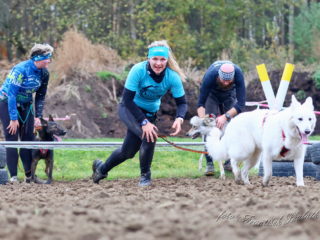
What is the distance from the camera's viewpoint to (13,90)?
1012 centimetres

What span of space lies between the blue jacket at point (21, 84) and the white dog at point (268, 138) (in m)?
2.92

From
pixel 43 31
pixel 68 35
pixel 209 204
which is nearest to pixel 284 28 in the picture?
pixel 43 31

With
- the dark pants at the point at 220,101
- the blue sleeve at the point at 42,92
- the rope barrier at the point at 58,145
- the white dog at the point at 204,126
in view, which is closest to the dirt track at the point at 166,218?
the rope barrier at the point at 58,145

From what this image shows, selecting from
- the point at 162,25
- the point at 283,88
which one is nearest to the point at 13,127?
the point at 283,88

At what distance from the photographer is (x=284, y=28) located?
41.1 metres

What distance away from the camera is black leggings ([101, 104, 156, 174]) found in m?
8.63

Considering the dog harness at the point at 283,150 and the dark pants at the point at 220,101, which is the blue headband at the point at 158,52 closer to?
the dog harness at the point at 283,150

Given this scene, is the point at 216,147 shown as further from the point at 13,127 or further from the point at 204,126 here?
the point at 13,127

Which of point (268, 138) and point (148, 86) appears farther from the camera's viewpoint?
point (148, 86)

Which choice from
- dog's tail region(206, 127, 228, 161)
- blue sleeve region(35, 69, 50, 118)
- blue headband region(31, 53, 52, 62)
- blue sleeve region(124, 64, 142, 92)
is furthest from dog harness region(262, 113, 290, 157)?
blue sleeve region(35, 69, 50, 118)

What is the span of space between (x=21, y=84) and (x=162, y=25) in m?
24.4

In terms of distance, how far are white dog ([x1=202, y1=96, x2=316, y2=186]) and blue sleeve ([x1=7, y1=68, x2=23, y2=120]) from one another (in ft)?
9.85

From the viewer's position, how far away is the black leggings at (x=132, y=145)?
8.63 metres

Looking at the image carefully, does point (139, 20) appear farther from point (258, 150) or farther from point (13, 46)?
point (258, 150)
